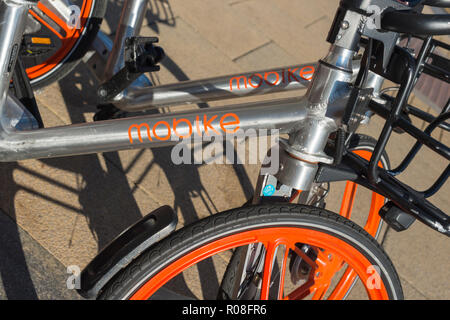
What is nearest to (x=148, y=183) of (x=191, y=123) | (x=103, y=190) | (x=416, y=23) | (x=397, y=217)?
(x=103, y=190)

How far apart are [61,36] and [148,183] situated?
0.83 m

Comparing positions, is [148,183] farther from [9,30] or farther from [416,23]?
[416,23]

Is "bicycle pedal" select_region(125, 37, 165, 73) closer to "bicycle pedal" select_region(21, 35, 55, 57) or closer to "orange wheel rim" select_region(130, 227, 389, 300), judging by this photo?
"bicycle pedal" select_region(21, 35, 55, 57)

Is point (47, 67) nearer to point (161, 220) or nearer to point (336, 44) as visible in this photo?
point (161, 220)

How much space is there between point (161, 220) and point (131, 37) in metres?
0.89

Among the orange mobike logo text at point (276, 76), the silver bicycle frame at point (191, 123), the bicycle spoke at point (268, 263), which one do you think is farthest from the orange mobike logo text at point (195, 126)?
the orange mobike logo text at point (276, 76)

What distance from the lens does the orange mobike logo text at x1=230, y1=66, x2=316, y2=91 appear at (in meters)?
1.94

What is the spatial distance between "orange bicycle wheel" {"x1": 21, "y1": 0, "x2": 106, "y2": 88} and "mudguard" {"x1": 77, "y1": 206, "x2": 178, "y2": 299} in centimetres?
115

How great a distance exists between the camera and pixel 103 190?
2.27 meters

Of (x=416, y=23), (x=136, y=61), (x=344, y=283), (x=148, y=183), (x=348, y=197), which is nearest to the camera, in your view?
(x=416, y=23)

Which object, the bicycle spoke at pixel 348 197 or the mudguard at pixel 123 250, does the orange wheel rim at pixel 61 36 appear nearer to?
the mudguard at pixel 123 250

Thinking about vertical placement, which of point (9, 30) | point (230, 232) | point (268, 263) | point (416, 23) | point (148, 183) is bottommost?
point (148, 183)

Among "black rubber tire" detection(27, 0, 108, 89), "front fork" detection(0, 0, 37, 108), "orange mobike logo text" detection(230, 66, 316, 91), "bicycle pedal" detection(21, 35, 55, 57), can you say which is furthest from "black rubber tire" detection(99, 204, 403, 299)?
"black rubber tire" detection(27, 0, 108, 89)

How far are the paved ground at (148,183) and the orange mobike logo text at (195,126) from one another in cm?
84
